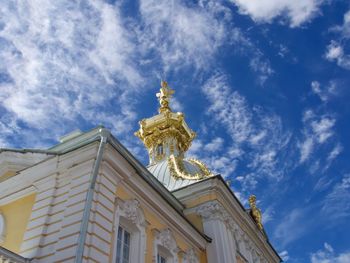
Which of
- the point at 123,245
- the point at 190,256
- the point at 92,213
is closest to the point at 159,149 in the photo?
the point at 190,256

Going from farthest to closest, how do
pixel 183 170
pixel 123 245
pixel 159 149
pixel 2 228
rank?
1. pixel 159 149
2. pixel 183 170
3. pixel 123 245
4. pixel 2 228

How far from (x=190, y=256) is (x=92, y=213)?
16.9 feet

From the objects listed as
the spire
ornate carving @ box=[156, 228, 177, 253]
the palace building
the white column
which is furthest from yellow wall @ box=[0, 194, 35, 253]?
the spire

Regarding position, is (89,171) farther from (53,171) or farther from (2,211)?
(2,211)

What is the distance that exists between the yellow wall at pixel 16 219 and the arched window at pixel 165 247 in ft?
11.5

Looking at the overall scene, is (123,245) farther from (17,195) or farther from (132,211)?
(17,195)

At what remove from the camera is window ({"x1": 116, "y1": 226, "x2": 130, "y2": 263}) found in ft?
31.3

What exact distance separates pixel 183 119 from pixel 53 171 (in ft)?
55.6

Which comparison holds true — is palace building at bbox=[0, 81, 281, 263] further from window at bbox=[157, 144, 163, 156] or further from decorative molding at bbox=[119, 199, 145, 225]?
window at bbox=[157, 144, 163, 156]

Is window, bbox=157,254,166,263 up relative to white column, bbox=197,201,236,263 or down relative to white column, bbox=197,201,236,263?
down

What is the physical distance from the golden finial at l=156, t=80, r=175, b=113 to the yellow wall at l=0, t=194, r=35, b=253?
669 inches

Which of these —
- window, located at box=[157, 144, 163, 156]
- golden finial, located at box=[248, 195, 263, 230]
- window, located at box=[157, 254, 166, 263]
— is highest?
window, located at box=[157, 144, 163, 156]

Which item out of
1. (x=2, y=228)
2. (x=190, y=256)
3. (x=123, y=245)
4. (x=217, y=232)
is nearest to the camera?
(x=2, y=228)

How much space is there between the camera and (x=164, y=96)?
27859 mm
